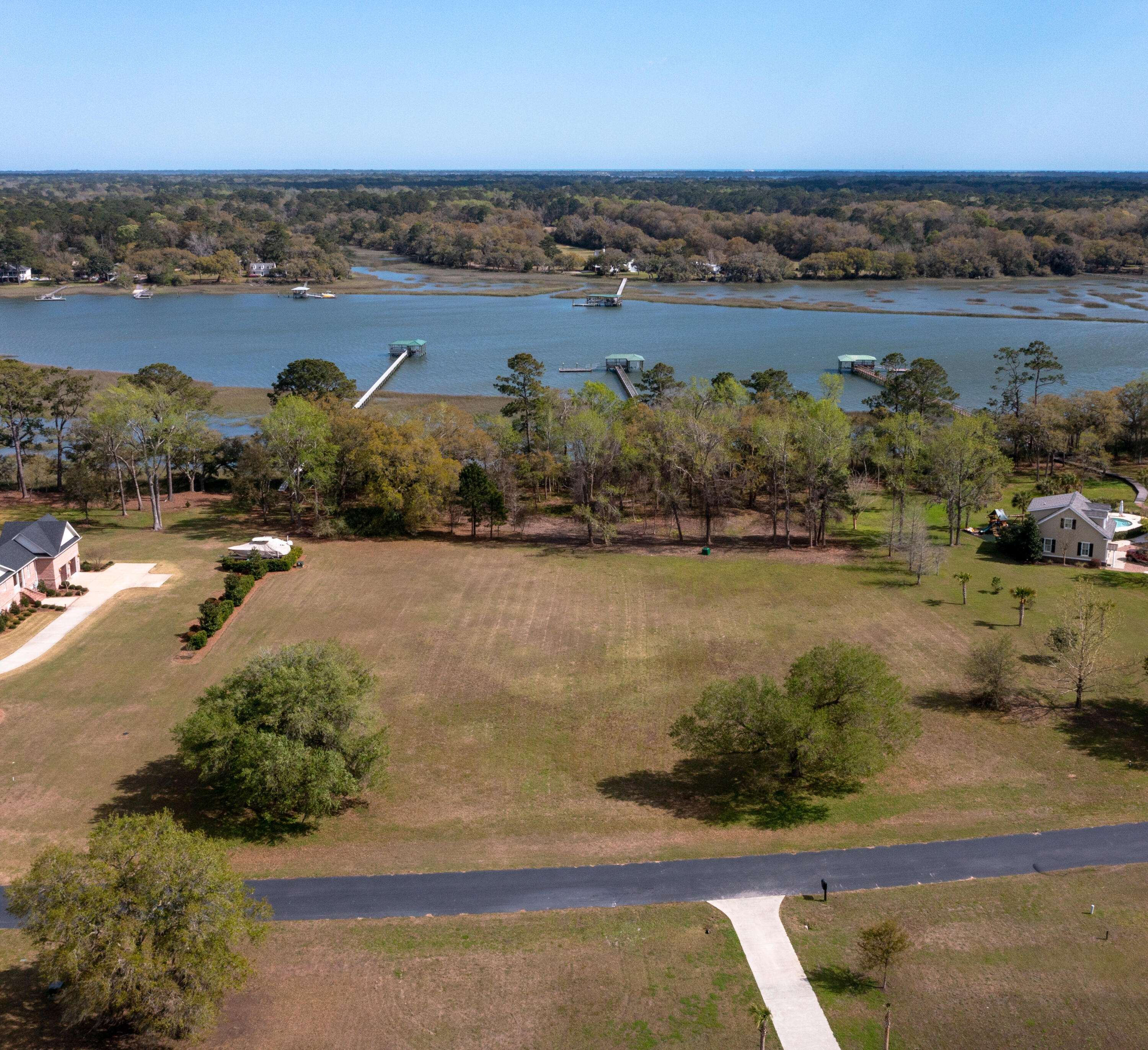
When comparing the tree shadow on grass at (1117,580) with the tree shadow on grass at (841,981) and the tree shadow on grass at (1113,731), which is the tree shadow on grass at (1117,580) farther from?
the tree shadow on grass at (841,981)

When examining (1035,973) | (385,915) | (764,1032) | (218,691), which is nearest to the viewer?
(764,1032)

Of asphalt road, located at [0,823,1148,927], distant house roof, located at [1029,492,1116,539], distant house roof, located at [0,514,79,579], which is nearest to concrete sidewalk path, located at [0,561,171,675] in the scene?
distant house roof, located at [0,514,79,579]

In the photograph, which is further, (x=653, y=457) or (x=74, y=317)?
(x=74, y=317)

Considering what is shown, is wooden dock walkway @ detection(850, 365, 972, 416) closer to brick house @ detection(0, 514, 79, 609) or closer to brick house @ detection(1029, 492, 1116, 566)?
brick house @ detection(1029, 492, 1116, 566)

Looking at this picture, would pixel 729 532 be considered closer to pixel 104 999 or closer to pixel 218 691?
pixel 218 691

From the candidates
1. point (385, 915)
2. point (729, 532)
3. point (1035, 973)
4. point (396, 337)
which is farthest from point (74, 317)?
point (1035, 973)

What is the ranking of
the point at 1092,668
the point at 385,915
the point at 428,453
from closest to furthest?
the point at 385,915, the point at 1092,668, the point at 428,453

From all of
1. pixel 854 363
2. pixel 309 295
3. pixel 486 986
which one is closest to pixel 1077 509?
pixel 486 986

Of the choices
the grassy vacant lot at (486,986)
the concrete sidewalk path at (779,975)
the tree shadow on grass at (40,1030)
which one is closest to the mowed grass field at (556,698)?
the concrete sidewalk path at (779,975)
